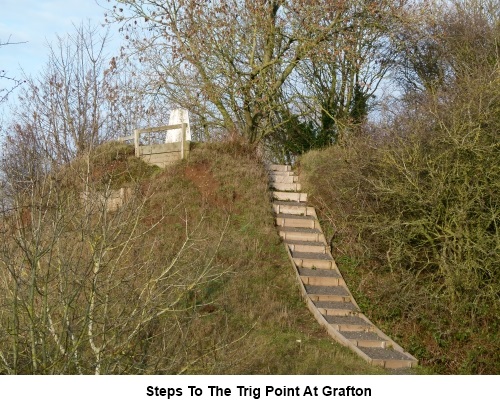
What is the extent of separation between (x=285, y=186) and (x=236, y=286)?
548 cm

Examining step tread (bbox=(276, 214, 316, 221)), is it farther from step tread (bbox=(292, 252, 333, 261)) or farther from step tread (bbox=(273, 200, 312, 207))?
step tread (bbox=(292, 252, 333, 261))

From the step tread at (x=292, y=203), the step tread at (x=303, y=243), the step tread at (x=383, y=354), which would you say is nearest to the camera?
A: the step tread at (x=383, y=354)

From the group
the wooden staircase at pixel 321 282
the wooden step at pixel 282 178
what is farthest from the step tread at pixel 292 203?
the wooden step at pixel 282 178

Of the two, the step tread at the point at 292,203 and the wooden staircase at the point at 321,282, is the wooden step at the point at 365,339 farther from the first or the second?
the step tread at the point at 292,203

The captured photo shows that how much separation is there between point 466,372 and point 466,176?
3862mm

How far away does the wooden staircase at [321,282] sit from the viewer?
1337 centimetres

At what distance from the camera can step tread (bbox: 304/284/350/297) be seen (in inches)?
Answer: 598

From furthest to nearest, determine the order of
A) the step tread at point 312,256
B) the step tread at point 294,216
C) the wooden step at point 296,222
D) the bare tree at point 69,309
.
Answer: the step tread at point 294,216
the wooden step at point 296,222
the step tread at point 312,256
the bare tree at point 69,309

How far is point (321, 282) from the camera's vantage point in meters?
15.6

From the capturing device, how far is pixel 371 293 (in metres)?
15.4

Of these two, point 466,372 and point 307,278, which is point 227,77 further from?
point 466,372

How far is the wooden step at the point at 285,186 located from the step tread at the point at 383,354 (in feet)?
22.4

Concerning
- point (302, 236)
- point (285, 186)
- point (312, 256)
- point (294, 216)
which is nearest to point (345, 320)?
point (312, 256)

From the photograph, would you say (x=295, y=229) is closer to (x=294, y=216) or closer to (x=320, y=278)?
(x=294, y=216)
